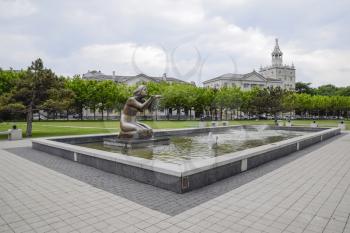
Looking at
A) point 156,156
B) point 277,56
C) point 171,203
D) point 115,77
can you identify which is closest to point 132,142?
point 156,156

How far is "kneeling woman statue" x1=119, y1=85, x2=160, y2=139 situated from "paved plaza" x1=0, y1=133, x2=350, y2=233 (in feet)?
16.4

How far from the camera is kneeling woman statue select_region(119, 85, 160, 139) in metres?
14.3

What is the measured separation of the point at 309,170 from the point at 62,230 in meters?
8.78

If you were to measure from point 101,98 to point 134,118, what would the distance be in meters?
41.8

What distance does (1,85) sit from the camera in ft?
111

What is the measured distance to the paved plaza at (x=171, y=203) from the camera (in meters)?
5.16

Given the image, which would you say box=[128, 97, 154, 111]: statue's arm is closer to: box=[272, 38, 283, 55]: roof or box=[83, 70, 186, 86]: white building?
box=[83, 70, 186, 86]: white building

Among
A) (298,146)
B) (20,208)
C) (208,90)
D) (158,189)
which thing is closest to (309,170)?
(298,146)

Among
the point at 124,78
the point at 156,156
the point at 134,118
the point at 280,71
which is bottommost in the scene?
the point at 156,156

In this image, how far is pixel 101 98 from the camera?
5466 centimetres

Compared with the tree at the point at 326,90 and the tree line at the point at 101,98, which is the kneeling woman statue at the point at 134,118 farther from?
the tree at the point at 326,90

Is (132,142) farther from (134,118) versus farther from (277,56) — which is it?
(277,56)

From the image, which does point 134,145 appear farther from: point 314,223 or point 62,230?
point 314,223

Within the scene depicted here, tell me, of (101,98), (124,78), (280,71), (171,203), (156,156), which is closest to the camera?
(171,203)
